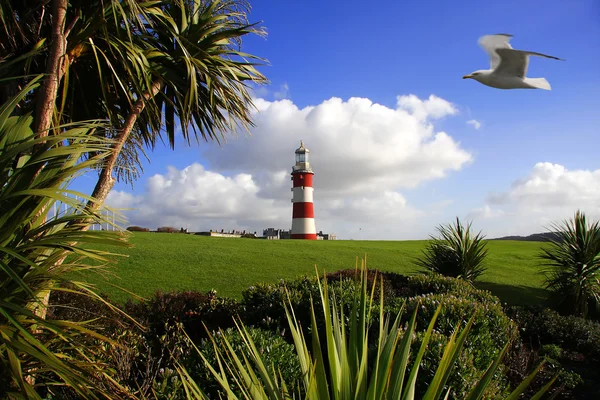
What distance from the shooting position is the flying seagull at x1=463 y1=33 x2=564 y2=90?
5242mm

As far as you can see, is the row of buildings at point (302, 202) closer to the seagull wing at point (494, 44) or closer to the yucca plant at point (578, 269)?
the yucca plant at point (578, 269)

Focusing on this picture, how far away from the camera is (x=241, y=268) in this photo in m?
13.6

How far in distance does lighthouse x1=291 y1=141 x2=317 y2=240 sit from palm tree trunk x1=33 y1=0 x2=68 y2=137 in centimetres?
2868

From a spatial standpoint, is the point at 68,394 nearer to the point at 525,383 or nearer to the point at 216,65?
the point at 525,383

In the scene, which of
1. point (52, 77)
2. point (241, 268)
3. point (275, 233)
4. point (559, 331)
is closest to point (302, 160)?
point (275, 233)

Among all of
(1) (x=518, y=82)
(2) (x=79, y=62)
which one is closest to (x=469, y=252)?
(1) (x=518, y=82)

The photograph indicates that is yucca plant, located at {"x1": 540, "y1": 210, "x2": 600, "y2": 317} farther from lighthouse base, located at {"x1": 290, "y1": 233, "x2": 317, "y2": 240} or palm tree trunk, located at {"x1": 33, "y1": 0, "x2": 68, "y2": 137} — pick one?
lighthouse base, located at {"x1": 290, "y1": 233, "x2": 317, "y2": 240}

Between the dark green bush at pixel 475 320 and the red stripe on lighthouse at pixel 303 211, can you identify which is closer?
the dark green bush at pixel 475 320

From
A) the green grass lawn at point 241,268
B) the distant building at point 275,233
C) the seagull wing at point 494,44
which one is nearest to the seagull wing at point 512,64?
the seagull wing at point 494,44

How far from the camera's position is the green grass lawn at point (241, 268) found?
11125 millimetres

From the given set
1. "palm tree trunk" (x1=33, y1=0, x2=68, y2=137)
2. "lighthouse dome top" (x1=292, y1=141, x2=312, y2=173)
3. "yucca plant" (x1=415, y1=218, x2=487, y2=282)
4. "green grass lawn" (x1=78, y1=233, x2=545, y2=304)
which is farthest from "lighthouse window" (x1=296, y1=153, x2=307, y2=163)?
"palm tree trunk" (x1=33, y1=0, x2=68, y2=137)

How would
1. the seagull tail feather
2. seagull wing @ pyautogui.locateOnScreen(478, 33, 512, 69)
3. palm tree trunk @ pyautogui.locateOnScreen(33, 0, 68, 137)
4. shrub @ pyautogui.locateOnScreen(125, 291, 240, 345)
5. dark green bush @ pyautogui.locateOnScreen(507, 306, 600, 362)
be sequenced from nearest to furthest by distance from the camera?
palm tree trunk @ pyautogui.locateOnScreen(33, 0, 68, 137), the seagull tail feather, seagull wing @ pyautogui.locateOnScreen(478, 33, 512, 69), shrub @ pyautogui.locateOnScreen(125, 291, 240, 345), dark green bush @ pyautogui.locateOnScreen(507, 306, 600, 362)

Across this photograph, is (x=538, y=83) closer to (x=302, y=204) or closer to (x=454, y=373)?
(x=454, y=373)

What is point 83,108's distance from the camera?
6.73 metres
